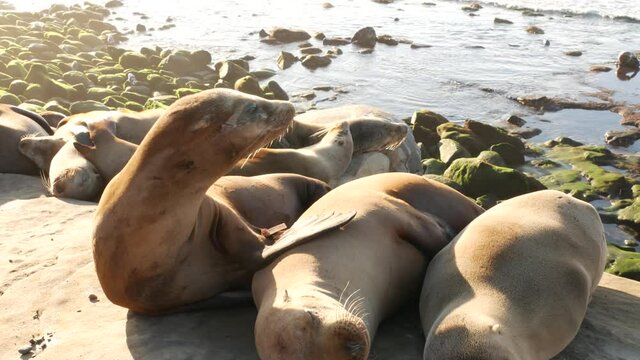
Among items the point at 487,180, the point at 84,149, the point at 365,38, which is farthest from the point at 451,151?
the point at 365,38

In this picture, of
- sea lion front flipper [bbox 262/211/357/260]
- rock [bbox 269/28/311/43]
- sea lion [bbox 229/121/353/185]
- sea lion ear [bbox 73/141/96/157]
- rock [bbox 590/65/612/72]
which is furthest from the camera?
rock [bbox 269/28/311/43]

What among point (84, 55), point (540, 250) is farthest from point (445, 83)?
point (540, 250)

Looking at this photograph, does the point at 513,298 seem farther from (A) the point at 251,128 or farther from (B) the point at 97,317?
(B) the point at 97,317

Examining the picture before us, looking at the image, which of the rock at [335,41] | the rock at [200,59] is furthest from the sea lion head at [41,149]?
the rock at [335,41]

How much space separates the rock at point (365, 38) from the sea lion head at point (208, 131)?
1928cm

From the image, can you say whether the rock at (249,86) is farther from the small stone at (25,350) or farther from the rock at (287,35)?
the small stone at (25,350)

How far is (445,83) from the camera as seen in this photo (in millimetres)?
18328

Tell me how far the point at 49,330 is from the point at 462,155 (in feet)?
28.4

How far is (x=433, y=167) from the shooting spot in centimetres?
1151

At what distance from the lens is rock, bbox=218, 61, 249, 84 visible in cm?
1752

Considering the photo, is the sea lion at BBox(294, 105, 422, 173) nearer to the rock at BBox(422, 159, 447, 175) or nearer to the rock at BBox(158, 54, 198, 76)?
the rock at BBox(422, 159, 447, 175)

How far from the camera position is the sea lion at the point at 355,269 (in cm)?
319

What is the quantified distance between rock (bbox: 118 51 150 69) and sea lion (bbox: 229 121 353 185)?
11.0 m

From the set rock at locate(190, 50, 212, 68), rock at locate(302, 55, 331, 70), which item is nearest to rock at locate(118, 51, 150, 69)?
rock at locate(190, 50, 212, 68)
